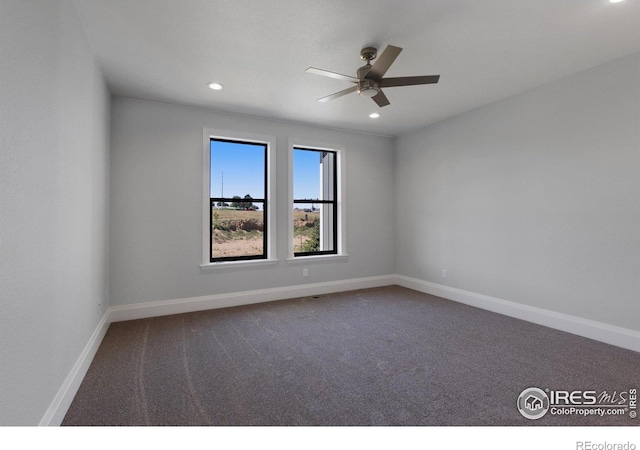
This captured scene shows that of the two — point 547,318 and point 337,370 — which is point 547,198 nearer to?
point 547,318

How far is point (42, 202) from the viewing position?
163 centimetres

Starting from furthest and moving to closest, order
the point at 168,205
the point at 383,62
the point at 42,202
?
the point at 168,205
the point at 383,62
the point at 42,202

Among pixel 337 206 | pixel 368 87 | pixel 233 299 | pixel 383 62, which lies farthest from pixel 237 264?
pixel 383 62

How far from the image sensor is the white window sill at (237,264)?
4140 mm

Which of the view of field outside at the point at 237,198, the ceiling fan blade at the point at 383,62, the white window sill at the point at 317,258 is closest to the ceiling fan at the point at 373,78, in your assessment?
the ceiling fan blade at the point at 383,62

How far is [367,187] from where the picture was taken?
5.41m

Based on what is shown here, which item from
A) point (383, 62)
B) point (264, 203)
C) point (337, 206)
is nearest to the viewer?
point (383, 62)

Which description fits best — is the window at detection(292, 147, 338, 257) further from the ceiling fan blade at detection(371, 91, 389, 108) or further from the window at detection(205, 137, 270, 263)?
the ceiling fan blade at detection(371, 91, 389, 108)

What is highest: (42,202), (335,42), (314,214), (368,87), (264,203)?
(335,42)

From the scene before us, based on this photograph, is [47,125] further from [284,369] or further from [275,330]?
[275,330]

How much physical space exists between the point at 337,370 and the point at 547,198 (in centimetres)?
303

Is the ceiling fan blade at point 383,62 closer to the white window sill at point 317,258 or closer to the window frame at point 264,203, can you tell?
the window frame at point 264,203

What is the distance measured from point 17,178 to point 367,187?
462 centimetres

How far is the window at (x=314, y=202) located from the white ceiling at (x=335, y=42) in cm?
142
